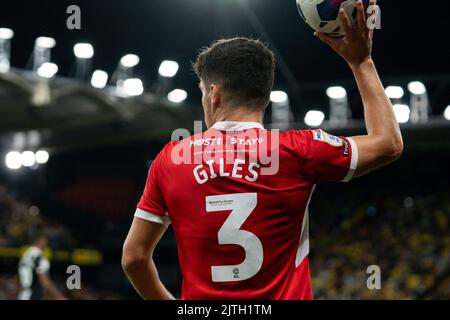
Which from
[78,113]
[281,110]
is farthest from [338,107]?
[78,113]

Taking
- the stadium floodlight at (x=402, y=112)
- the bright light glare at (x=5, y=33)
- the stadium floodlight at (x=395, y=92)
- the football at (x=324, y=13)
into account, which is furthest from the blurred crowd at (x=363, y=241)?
the football at (x=324, y=13)

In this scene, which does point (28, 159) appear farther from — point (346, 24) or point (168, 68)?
point (346, 24)

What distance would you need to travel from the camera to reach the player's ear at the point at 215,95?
82.0 inches

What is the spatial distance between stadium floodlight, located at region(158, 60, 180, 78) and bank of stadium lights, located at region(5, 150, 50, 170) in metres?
8.81

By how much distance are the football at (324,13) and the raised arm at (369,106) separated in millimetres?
259

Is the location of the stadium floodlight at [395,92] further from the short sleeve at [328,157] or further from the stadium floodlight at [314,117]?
the short sleeve at [328,157]

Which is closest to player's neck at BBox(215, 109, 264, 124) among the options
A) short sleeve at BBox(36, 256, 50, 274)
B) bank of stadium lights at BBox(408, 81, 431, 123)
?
short sleeve at BBox(36, 256, 50, 274)

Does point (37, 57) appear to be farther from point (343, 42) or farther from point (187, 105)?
point (343, 42)

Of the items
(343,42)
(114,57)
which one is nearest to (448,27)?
(114,57)

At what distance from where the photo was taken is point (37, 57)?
16797 mm

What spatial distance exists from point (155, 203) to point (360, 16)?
0.85 meters

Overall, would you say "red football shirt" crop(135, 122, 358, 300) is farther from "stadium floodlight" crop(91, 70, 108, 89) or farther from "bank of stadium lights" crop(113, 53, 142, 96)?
"stadium floodlight" crop(91, 70, 108, 89)

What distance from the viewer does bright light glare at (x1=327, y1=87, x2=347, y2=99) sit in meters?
21.3
